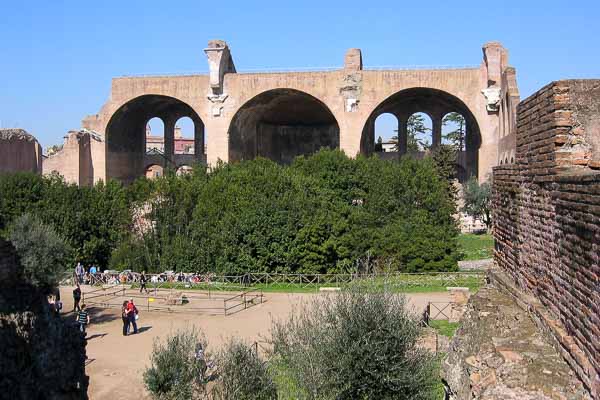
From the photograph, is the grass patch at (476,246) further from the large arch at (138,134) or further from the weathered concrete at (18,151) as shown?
the weathered concrete at (18,151)

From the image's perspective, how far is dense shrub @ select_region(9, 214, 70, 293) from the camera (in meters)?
15.3

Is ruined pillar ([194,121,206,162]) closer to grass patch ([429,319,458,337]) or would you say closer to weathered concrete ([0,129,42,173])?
weathered concrete ([0,129,42,173])

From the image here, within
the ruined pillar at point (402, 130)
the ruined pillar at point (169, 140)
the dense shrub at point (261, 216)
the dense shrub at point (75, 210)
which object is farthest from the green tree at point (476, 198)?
the dense shrub at point (75, 210)

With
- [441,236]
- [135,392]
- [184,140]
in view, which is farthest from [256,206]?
[184,140]

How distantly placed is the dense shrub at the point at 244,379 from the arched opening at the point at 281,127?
65.6 feet

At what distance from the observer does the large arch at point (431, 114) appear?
27062 mm

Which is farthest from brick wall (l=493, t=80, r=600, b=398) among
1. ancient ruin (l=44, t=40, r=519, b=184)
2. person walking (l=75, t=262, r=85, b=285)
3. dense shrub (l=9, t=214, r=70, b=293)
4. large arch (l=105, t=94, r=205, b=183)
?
large arch (l=105, t=94, r=205, b=183)

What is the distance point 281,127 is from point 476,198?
1120 cm

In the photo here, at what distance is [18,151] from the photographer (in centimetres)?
2603

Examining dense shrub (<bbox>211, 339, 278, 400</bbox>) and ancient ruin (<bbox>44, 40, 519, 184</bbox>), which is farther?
ancient ruin (<bbox>44, 40, 519, 184</bbox>)

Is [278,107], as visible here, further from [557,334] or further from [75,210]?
[557,334]

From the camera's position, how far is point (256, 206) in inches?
792

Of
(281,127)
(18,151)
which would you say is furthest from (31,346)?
(281,127)

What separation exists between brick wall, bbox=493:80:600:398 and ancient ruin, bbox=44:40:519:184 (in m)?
17.0
